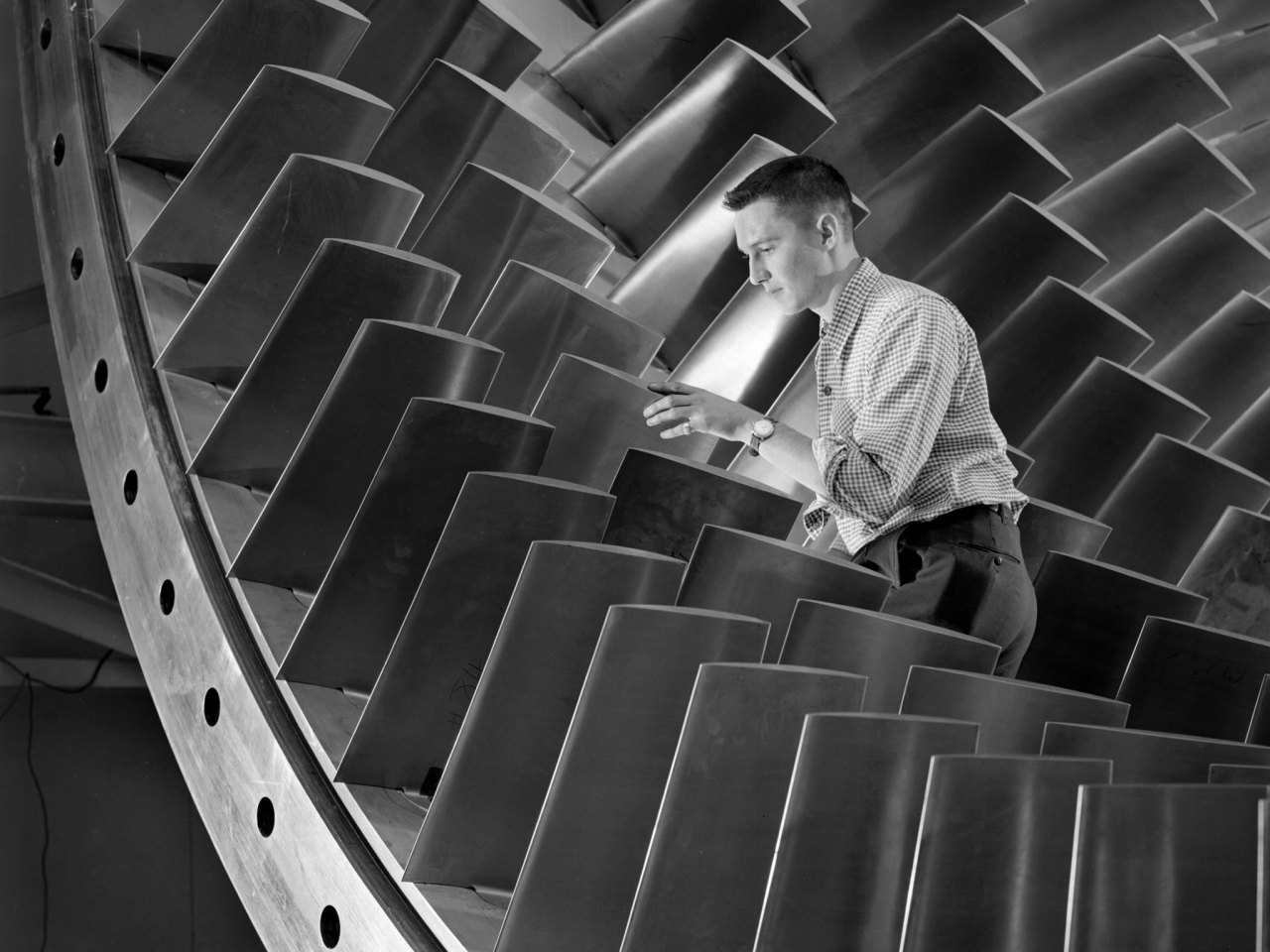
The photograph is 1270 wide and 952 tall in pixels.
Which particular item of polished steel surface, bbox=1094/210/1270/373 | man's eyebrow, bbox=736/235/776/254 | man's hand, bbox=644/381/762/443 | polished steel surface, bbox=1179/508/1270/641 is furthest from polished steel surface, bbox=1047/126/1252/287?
man's hand, bbox=644/381/762/443

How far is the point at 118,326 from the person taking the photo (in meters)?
0.80

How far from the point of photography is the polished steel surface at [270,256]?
2.52ft

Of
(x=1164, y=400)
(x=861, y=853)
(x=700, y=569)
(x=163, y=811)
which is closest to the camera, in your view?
(x=861, y=853)

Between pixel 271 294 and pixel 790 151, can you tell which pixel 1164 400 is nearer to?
pixel 790 151

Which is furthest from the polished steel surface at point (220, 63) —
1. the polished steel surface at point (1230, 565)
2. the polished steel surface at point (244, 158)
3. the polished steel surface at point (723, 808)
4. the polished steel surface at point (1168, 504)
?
the polished steel surface at point (1230, 565)

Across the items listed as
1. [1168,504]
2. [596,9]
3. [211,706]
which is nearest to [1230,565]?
[1168,504]

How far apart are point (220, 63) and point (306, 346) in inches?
10.2

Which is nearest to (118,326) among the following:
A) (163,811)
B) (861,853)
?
(861,853)

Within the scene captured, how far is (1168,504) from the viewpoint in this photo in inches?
52.3

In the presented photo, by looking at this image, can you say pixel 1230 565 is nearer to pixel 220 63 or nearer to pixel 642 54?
pixel 642 54

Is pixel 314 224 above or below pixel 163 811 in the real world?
above

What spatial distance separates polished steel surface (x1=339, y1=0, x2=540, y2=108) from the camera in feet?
3.22

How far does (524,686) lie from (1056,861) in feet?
0.91

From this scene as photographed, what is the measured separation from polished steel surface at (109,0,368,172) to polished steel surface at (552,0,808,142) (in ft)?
0.83
